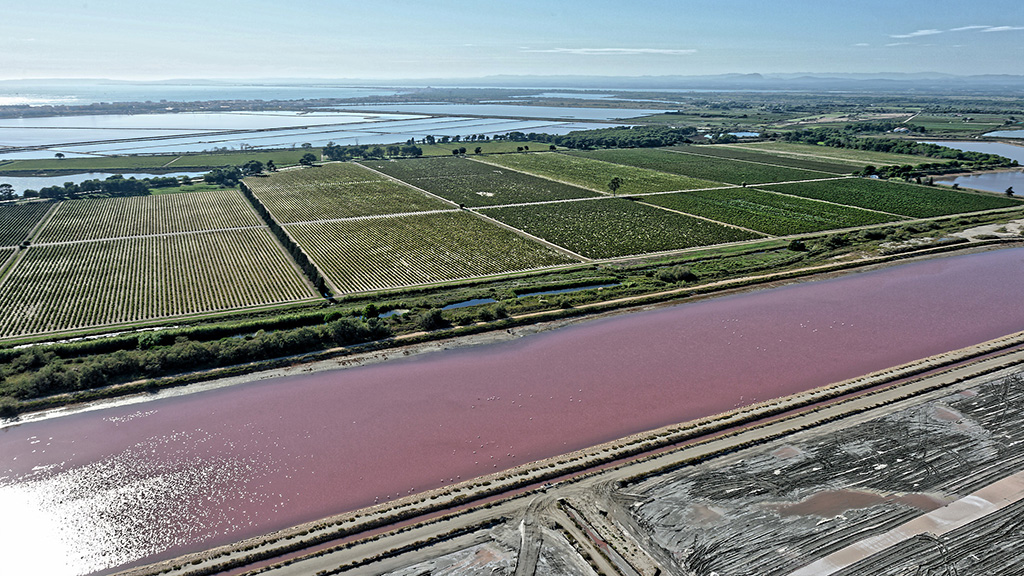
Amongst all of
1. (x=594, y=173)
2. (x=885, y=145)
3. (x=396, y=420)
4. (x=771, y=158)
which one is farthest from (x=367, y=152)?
(x=885, y=145)

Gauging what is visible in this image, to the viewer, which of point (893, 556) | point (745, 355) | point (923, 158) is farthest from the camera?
point (923, 158)

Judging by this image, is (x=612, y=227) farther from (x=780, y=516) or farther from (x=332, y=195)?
(x=780, y=516)

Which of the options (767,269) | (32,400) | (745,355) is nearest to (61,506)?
(32,400)

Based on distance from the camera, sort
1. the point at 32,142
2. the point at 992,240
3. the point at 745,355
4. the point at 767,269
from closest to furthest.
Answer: the point at 745,355, the point at 767,269, the point at 992,240, the point at 32,142

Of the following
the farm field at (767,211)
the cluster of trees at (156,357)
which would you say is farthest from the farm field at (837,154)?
the cluster of trees at (156,357)

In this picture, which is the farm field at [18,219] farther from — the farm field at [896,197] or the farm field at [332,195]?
the farm field at [896,197]

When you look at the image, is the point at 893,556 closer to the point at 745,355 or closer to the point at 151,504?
the point at 745,355

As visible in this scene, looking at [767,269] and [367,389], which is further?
[767,269]

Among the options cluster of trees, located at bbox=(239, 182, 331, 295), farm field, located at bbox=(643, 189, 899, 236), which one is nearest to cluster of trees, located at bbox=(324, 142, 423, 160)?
cluster of trees, located at bbox=(239, 182, 331, 295)
